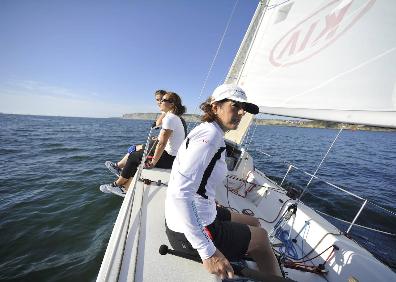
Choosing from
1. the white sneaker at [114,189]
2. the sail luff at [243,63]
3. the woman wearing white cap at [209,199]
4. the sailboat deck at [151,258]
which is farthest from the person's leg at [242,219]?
the sail luff at [243,63]

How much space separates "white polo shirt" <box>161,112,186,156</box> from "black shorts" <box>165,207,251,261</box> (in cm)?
274

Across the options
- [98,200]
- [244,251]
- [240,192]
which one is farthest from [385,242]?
[98,200]

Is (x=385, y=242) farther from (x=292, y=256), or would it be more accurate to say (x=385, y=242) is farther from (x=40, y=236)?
(x=40, y=236)

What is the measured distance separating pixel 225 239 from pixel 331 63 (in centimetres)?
254

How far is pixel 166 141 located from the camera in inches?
180

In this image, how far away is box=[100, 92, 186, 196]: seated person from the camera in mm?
4520

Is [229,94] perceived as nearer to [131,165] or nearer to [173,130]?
[173,130]

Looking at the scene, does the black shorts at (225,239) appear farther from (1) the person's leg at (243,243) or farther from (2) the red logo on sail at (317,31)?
(2) the red logo on sail at (317,31)

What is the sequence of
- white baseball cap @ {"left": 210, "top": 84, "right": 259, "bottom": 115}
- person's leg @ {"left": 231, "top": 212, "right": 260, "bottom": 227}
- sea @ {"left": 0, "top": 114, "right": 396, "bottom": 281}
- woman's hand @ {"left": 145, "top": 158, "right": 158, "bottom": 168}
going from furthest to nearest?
woman's hand @ {"left": 145, "top": 158, "right": 158, "bottom": 168}, sea @ {"left": 0, "top": 114, "right": 396, "bottom": 281}, person's leg @ {"left": 231, "top": 212, "right": 260, "bottom": 227}, white baseball cap @ {"left": 210, "top": 84, "right": 259, "bottom": 115}

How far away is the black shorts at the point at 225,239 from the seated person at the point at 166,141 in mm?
2720

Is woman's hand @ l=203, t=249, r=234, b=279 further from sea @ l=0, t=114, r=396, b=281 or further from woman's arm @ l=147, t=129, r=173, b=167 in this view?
woman's arm @ l=147, t=129, r=173, b=167

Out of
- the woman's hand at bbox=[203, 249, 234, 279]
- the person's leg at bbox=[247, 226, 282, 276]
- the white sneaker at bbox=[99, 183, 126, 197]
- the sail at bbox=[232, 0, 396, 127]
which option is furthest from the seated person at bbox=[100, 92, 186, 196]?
the woman's hand at bbox=[203, 249, 234, 279]

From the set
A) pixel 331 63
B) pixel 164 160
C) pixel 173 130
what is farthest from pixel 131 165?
pixel 331 63

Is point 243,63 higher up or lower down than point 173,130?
higher up
